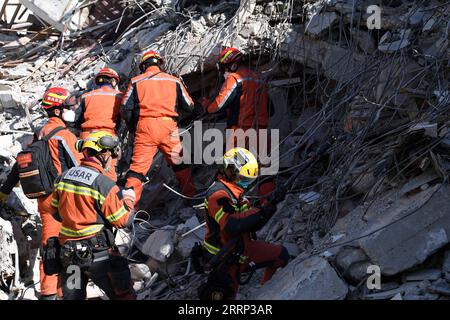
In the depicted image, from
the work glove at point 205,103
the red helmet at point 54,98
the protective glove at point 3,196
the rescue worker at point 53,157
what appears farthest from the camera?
the work glove at point 205,103

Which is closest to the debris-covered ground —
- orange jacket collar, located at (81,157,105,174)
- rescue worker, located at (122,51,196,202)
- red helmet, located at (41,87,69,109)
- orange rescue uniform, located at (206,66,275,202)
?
orange rescue uniform, located at (206,66,275,202)

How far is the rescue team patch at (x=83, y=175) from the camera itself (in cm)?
614

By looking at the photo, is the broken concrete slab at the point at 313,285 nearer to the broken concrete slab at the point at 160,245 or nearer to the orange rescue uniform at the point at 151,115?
the broken concrete slab at the point at 160,245

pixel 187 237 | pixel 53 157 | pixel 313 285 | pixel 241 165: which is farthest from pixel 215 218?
pixel 53 157

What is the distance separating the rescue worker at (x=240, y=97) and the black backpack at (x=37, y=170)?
1.81 metres

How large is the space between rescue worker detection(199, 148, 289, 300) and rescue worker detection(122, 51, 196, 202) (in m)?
2.22

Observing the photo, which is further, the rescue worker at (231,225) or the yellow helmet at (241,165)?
the yellow helmet at (241,165)

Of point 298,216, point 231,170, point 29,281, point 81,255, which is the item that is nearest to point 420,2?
point 298,216

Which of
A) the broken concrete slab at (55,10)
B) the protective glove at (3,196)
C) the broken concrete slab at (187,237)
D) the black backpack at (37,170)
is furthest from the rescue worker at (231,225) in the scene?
the broken concrete slab at (55,10)

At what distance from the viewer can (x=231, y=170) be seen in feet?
20.4

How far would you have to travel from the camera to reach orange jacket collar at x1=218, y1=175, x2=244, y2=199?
6.18 m

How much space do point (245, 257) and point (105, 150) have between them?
1.39m

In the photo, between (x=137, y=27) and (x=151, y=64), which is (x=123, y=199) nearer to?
(x=151, y=64)

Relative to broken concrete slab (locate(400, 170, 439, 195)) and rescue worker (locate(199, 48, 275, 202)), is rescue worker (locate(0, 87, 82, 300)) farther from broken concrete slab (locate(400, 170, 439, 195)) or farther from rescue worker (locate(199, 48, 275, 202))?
broken concrete slab (locate(400, 170, 439, 195))
